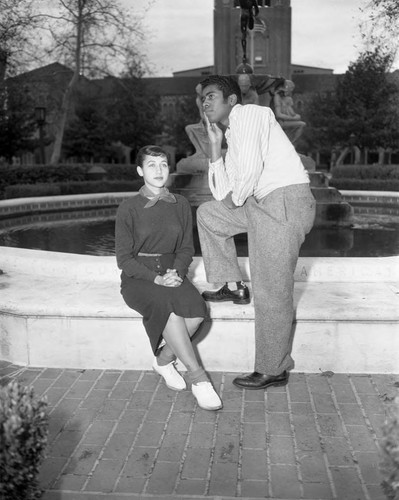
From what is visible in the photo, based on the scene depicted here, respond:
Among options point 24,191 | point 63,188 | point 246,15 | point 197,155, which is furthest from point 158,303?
point 63,188

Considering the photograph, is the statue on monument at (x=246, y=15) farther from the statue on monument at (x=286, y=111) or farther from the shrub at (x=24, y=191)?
the shrub at (x=24, y=191)

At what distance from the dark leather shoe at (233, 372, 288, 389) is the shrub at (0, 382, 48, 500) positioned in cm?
199

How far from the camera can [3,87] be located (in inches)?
1059

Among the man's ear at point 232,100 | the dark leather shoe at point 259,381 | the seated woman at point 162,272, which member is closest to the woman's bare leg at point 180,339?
the seated woman at point 162,272

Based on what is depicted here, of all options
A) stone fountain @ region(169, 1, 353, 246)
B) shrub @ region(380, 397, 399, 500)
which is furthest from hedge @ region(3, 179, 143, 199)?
shrub @ region(380, 397, 399, 500)

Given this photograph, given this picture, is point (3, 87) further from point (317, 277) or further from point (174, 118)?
point (174, 118)

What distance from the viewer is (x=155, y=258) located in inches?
158

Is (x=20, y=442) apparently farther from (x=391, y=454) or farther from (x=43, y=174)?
(x=43, y=174)

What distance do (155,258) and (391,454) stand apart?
2452mm

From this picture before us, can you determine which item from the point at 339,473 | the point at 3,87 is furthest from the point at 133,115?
the point at 339,473

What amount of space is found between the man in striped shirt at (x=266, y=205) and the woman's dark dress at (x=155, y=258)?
42 cm

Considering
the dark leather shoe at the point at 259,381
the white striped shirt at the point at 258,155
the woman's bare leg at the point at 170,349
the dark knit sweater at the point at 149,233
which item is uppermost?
the white striped shirt at the point at 258,155

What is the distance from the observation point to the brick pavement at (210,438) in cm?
275

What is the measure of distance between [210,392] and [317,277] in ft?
6.20
